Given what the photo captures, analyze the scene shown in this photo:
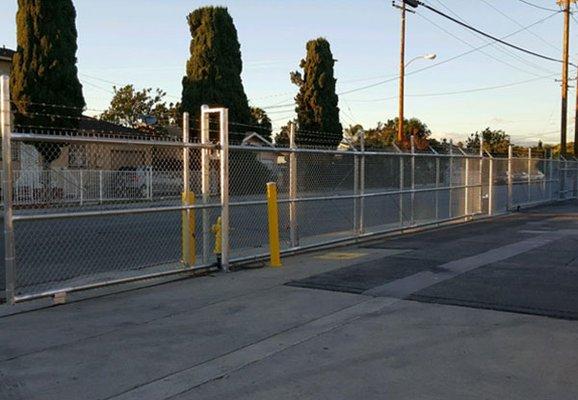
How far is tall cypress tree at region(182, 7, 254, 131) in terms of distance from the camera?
3425 centimetres

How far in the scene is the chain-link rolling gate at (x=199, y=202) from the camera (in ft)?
27.9

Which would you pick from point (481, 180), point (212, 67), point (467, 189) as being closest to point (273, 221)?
point (467, 189)

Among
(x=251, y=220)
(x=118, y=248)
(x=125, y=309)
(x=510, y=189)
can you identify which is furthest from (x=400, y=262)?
(x=510, y=189)

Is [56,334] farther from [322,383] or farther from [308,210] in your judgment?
[308,210]

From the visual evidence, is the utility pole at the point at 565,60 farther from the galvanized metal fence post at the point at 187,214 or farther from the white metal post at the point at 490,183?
the galvanized metal fence post at the point at 187,214

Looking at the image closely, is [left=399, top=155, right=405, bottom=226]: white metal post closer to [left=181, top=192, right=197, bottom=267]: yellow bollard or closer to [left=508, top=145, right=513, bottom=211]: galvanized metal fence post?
[left=181, top=192, right=197, bottom=267]: yellow bollard

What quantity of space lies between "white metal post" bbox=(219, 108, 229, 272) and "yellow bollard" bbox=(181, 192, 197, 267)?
0.45m

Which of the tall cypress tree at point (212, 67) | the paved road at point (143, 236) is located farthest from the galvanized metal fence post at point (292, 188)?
the tall cypress tree at point (212, 67)

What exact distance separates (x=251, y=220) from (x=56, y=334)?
10.7 m

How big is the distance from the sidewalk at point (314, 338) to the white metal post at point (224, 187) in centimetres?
43

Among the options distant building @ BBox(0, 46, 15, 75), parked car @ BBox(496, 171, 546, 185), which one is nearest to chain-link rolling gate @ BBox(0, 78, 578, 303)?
parked car @ BBox(496, 171, 546, 185)

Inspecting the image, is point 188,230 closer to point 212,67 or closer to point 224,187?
point 224,187

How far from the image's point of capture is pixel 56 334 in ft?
20.1

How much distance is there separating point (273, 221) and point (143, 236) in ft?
18.3
